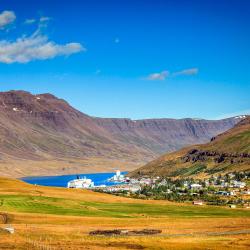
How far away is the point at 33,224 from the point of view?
352ft

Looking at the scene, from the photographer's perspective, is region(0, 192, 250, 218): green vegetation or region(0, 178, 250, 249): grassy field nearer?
region(0, 178, 250, 249): grassy field

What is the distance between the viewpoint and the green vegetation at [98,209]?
462 feet

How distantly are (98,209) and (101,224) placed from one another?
140 ft

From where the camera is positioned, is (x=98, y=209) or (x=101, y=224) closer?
(x=101, y=224)

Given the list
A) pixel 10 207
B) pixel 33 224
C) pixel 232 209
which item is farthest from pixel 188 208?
pixel 33 224

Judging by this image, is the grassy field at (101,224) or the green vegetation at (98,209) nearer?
the grassy field at (101,224)

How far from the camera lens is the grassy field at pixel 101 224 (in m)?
76.6

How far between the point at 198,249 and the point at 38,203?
8779cm

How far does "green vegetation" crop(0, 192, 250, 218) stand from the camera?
141 metres

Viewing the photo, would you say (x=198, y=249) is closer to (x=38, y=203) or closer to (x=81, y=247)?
(x=81, y=247)

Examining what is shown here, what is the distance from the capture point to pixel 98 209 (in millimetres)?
156500

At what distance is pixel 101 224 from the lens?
114 m

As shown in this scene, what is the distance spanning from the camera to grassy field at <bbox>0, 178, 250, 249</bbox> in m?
76.6

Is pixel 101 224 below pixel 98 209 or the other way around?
below
